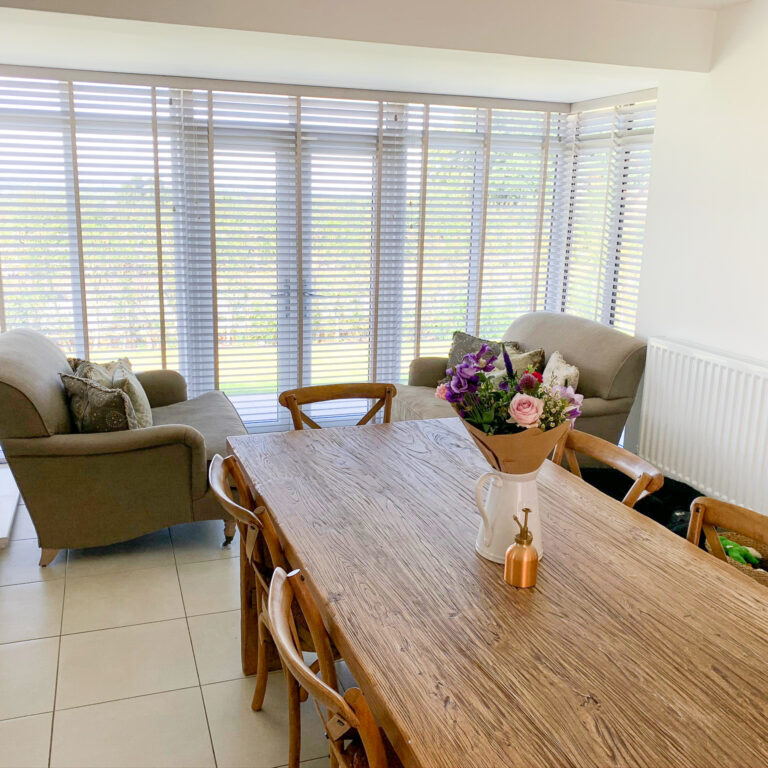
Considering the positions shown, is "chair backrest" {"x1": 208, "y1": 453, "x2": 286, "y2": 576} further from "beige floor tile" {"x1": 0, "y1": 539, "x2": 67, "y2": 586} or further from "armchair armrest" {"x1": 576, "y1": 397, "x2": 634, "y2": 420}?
"armchair armrest" {"x1": 576, "y1": 397, "x2": 634, "y2": 420}

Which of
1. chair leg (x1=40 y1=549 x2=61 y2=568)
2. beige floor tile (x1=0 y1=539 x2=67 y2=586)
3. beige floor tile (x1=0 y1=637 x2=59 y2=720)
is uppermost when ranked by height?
chair leg (x1=40 y1=549 x2=61 y2=568)

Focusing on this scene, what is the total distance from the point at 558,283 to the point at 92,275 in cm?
311

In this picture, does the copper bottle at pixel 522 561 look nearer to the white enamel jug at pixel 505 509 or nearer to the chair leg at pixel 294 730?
the white enamel jug at pixel 505 509

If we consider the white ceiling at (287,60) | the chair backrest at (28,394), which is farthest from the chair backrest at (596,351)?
the chair backrest at (28,394)

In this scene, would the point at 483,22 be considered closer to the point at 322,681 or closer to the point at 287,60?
the point at 287,60

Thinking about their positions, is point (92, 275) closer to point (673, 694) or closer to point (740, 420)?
point (740, 420)

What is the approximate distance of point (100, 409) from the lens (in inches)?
125

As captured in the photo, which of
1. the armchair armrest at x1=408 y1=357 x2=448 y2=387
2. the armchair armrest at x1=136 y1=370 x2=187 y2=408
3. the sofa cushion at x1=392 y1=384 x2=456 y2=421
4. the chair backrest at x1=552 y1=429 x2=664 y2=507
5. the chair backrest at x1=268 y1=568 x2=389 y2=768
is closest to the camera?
the chair backrest at x1=268 y1=568 x2=389 y2=768

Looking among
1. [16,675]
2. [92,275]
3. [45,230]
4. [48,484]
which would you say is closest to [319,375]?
[92,275]

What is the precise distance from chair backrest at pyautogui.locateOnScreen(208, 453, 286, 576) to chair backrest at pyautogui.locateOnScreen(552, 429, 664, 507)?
38.6 inches

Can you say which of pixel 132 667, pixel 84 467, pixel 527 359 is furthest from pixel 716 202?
pixel 132 667

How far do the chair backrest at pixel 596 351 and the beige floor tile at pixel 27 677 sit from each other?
2.80 m

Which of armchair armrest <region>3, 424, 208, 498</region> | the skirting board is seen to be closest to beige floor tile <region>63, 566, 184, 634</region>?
armchair armrest <region>3, 424, 208, 498</region>

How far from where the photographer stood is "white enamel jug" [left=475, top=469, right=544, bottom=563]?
66.5 inches
